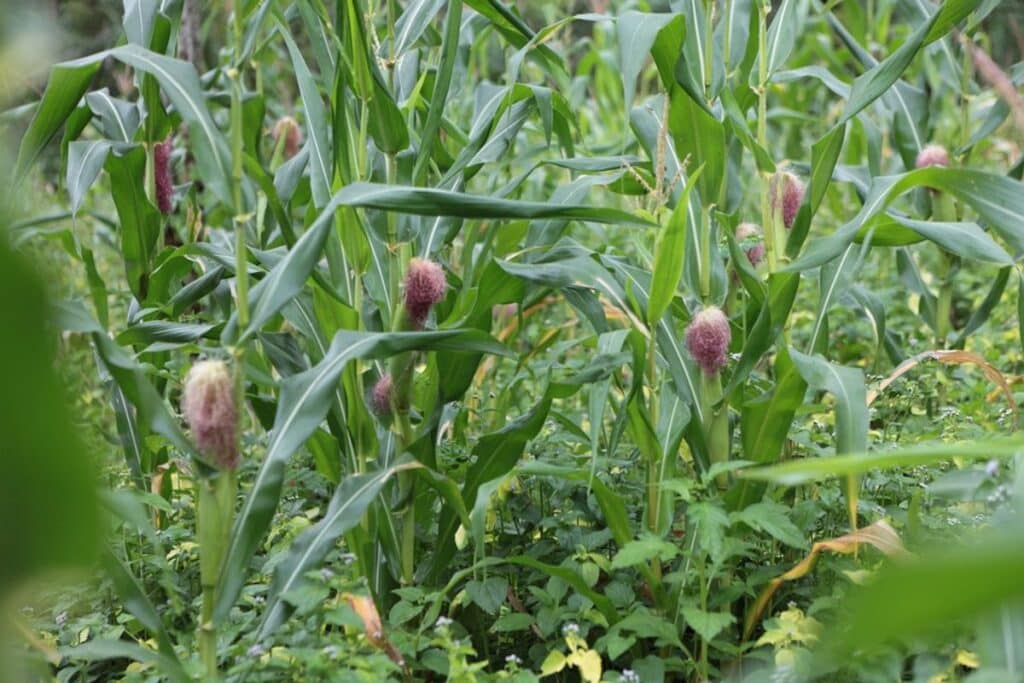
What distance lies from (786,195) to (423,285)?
0.93 meters

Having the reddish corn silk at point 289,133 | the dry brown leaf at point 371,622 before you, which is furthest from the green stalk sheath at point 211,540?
the reddish corn silk at point 289,133

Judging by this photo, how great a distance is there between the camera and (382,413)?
2.21 meters

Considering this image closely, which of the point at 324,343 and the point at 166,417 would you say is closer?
the point at 166,417

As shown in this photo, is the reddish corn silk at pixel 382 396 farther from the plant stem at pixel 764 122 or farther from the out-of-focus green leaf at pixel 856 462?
the out-of-focus green leaf at pixel 856 462

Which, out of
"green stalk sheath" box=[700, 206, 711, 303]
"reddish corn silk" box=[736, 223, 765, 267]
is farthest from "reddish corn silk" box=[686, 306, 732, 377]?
"reddish corn silk" box=[736, 223, 765, 267]

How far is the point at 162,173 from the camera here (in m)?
2.77

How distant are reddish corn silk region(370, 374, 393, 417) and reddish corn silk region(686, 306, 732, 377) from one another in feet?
1.96

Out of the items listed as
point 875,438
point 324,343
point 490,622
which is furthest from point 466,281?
point 875,438

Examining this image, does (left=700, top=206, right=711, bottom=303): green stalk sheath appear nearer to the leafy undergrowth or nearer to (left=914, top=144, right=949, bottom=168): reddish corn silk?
the leafy undergrowth

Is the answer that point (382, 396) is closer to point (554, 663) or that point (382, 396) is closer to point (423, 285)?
point (423, 285)

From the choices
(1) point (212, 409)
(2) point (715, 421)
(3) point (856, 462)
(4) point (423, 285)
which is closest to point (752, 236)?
(2) point (715, 421)

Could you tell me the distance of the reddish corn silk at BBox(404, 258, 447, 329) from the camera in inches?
80.1

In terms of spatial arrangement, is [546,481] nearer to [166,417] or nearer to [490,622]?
[490,622]

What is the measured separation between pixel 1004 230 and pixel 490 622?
132cm
